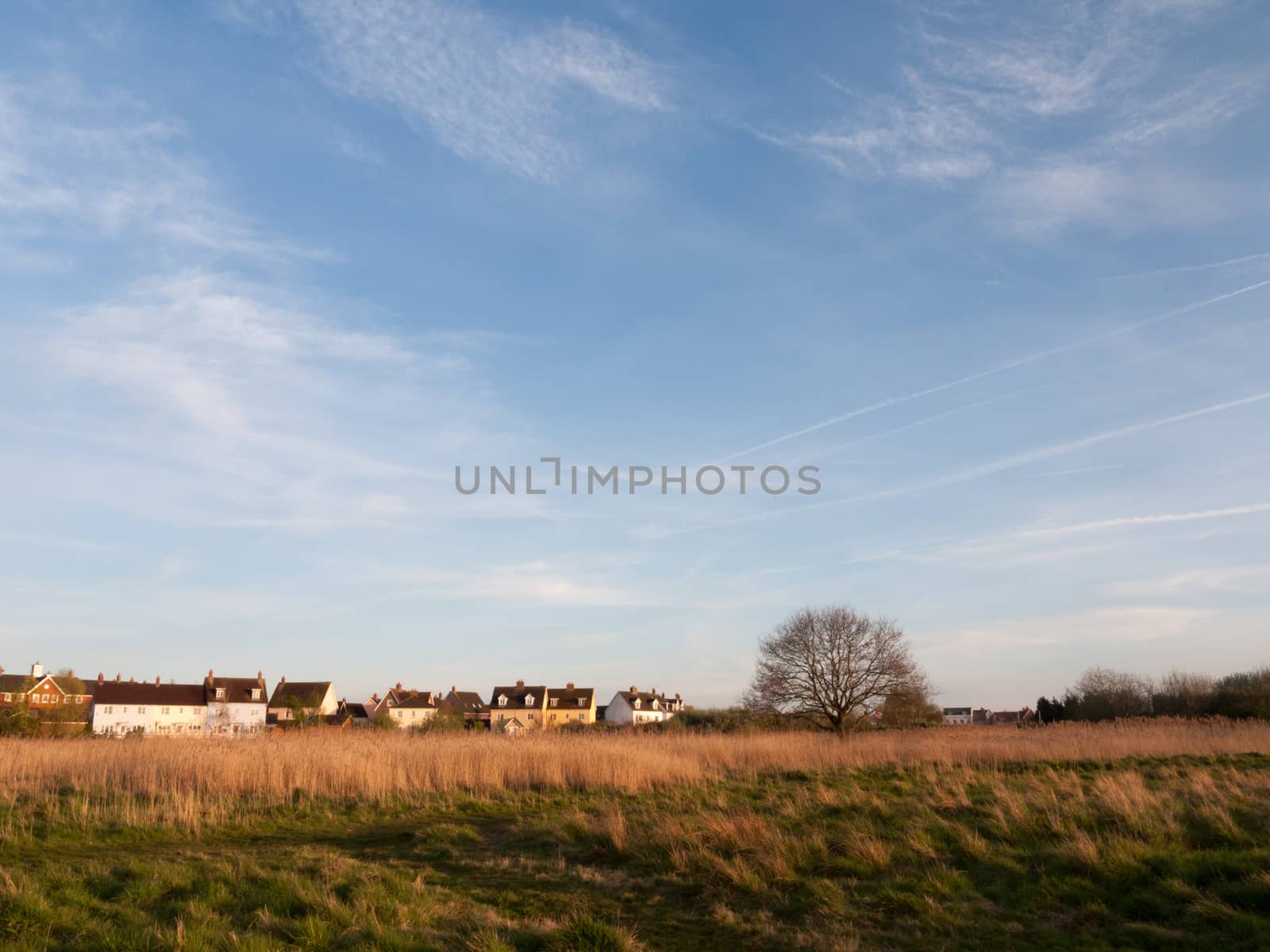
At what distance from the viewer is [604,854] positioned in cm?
1110

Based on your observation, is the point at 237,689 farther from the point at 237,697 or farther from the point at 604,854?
the point at 604,854

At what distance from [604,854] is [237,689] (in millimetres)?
88383

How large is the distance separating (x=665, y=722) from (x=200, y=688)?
6432cm

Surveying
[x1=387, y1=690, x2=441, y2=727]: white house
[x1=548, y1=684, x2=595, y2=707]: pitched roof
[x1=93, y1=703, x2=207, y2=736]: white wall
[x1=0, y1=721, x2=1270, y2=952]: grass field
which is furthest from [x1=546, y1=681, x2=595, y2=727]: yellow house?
[x1=0, y1=721, x2=1270, y2=952]: grass field

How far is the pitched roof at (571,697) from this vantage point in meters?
98.7

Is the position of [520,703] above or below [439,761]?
below

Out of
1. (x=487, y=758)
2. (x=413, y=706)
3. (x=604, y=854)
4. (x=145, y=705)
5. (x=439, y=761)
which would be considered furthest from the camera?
(x=413, y=706)

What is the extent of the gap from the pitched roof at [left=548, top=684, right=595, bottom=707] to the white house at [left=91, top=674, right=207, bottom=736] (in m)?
36.7

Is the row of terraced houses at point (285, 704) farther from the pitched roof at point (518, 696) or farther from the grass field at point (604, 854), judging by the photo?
the grass field at point (604, 854)

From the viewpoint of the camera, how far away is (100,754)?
1809 cm

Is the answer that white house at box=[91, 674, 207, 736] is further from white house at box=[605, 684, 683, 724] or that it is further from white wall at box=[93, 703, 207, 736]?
white house at box=[605, 684, 683, 724]

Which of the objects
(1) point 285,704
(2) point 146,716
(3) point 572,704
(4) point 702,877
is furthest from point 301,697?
(4) point 702,877

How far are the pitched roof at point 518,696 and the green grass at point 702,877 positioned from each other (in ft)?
271

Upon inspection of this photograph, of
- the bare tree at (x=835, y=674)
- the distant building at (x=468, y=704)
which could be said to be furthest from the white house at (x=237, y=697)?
the bare tree at (x=835, y=674)
